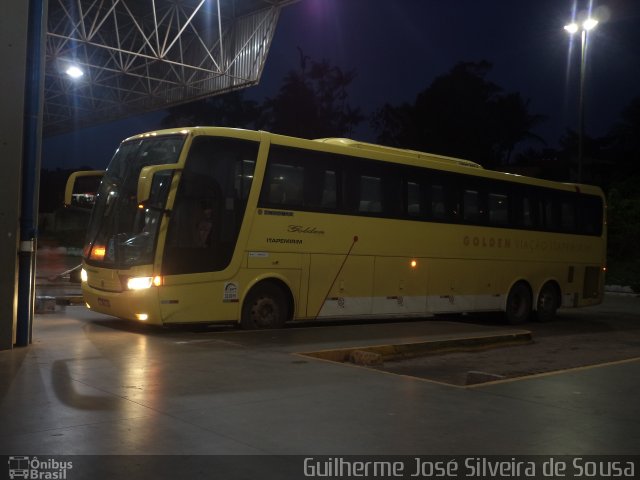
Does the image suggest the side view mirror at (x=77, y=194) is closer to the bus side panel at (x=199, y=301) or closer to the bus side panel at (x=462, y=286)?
the bus side panel at (x=199, y=301)

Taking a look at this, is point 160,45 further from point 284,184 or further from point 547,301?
point 547,301

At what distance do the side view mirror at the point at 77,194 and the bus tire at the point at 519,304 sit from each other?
1064cm

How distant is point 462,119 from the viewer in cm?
4969

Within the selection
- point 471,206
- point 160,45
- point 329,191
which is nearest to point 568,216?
point 471,206

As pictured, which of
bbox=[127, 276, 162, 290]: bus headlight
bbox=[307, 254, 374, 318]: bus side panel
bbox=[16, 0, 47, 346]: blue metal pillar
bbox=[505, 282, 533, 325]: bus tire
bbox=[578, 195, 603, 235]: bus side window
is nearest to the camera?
bbox=[16, 0, 47, 346]: blue metal pillar

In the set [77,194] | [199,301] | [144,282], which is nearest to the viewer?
[144,282]

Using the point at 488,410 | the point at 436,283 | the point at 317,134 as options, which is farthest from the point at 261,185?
the point at 317,134

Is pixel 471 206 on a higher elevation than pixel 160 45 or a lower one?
lower

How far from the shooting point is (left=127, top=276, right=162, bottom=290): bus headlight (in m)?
11.2

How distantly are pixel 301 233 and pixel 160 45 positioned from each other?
14346 millimetres

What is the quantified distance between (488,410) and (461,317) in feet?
42.3

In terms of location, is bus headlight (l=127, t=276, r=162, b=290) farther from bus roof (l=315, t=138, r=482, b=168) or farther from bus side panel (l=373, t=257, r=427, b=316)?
bus side panel (l=373, t=257, r=427, b=316)

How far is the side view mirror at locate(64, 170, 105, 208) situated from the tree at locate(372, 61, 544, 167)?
125 ft

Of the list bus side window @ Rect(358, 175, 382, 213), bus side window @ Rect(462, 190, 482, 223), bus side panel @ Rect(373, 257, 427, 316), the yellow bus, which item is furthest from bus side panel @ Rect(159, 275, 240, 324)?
bus side window @ Rect(462, 190, 482, 223)
